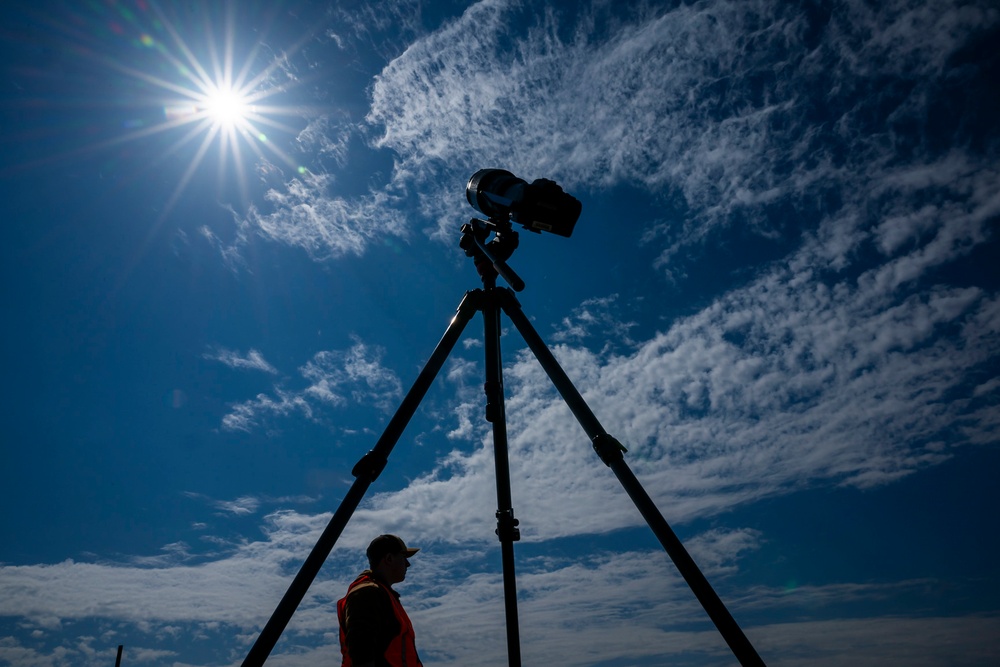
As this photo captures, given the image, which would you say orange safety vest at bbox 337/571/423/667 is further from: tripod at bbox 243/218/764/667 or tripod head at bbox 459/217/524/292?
tripod head at bbox 459/217/524/292

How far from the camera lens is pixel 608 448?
308 cm

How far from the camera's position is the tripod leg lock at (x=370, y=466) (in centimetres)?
330

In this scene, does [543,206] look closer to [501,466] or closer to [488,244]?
[488,244]

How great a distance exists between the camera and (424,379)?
3.80 meters

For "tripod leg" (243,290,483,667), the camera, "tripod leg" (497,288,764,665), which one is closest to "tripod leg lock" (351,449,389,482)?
"tripod leg" (243,290,483,667)

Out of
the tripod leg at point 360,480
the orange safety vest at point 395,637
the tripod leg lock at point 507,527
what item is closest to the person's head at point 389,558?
the orange safety vest at point 395,637

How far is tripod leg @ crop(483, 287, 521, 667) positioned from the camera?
13.6 ft

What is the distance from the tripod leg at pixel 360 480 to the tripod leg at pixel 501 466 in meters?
0.24

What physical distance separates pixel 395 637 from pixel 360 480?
0.95 m

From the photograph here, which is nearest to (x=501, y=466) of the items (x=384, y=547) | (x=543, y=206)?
(x=384, y=547)

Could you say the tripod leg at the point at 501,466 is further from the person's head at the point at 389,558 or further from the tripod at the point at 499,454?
the person's head at the point at 389,558

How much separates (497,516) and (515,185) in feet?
9.41

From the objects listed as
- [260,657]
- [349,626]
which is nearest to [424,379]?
[349,626]

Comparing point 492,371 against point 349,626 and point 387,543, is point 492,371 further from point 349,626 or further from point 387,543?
point 349,626
